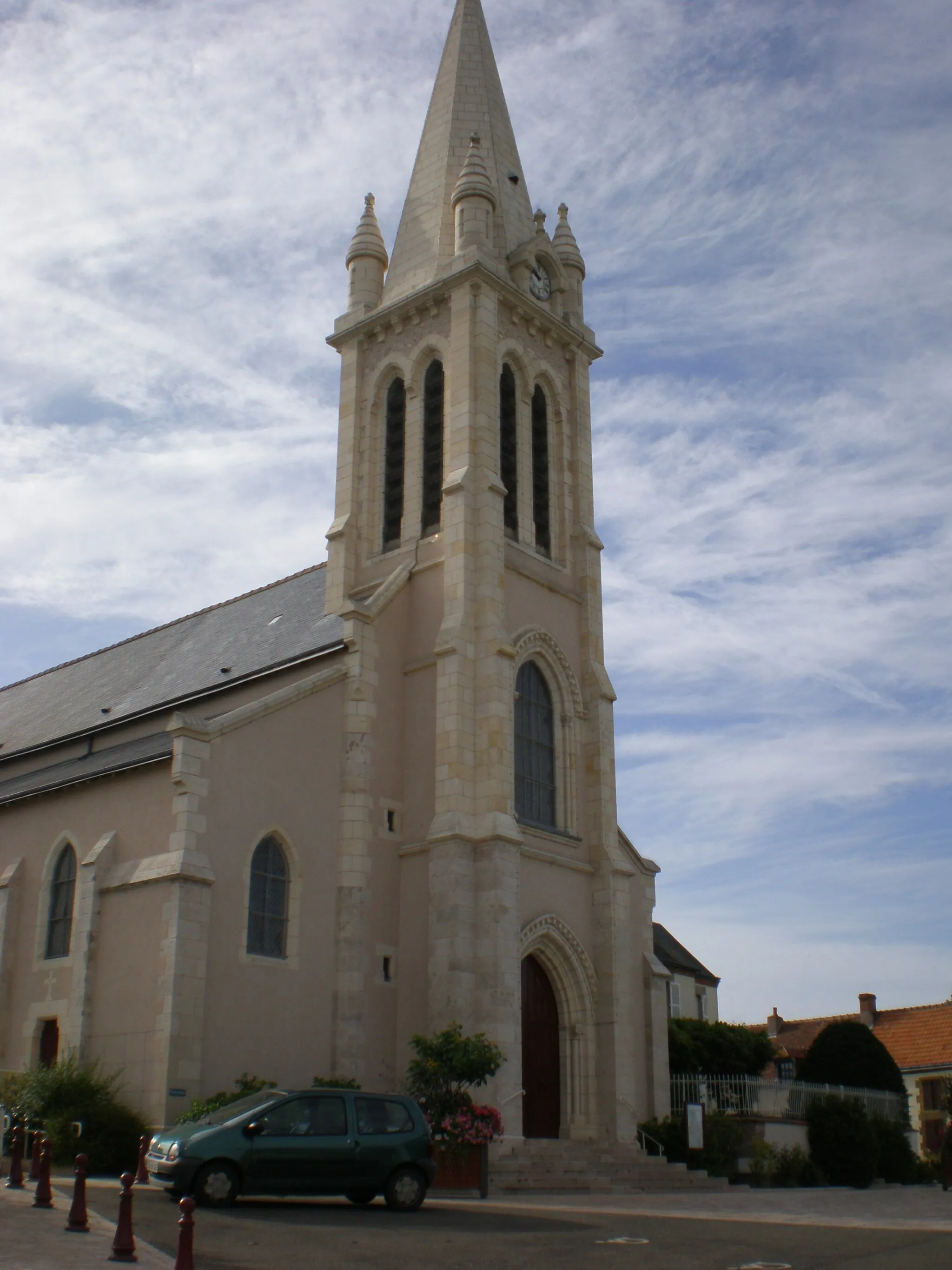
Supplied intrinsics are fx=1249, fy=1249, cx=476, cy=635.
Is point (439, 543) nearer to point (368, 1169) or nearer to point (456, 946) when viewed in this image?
point (456, 946)

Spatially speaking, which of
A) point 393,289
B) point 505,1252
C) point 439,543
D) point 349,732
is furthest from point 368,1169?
point 393,289

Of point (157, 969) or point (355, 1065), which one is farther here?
point (355, 1065)

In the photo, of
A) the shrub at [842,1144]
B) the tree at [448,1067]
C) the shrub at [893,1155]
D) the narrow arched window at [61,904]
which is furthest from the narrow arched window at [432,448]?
the shrub at [893,1155]

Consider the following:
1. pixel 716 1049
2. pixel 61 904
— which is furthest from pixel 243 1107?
pixel 716 1049

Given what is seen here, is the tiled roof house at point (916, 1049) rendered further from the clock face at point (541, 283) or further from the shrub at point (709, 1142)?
the clock face at point (541, 283)

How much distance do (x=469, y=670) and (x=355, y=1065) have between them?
7.21 meters

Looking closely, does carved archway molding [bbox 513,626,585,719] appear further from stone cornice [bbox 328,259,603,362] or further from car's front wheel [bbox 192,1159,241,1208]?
car's front wheel [bbox 192,1159,241,1208]

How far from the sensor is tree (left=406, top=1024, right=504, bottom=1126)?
1834 cm

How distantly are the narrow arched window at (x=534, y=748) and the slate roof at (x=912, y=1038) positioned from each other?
77.1 feet

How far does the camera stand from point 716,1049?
113 feet

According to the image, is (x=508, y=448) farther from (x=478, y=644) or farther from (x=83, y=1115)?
(x=83, y=1115)

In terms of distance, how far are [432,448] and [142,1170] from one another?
15564 millimetres

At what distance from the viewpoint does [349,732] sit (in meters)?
22.6

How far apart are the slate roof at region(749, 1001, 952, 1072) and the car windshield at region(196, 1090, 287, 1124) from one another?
1313 inches
